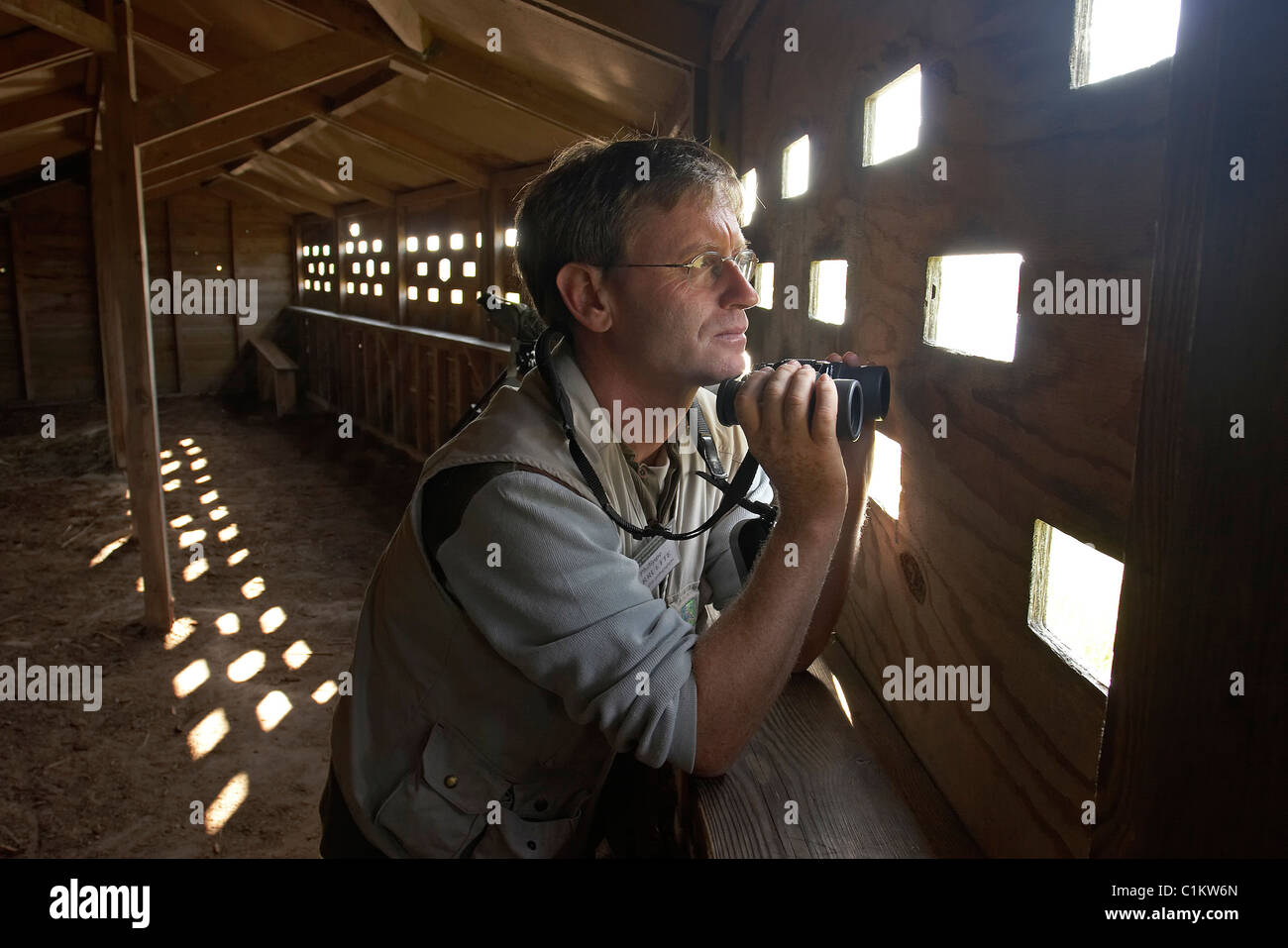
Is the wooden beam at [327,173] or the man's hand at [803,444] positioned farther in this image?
the wooden beam at [327,173]

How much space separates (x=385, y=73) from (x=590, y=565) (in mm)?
5076

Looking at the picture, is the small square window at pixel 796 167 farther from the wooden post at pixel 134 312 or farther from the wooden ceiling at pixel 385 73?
the wooden post at pixel 134 312

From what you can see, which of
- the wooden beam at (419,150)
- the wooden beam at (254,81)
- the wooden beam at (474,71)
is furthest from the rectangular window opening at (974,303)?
the wooden beam at (419,150)

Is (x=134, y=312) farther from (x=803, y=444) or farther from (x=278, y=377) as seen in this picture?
(x=278, y=377)

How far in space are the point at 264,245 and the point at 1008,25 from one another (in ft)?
44.7

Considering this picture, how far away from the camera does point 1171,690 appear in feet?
1.92

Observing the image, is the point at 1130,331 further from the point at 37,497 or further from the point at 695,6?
the point at 37,497

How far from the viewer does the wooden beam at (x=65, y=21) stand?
3.98m

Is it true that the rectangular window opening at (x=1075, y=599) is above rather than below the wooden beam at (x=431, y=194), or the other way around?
below

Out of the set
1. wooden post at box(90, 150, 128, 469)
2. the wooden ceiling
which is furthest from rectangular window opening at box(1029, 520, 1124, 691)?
wooden post at box(90, 150, 128, 469)

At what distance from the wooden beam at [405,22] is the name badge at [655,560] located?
340 cm

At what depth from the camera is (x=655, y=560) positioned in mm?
1372

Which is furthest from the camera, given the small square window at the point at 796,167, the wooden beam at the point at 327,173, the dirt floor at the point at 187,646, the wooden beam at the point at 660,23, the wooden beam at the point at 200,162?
the wooden beam at the point at 327,173

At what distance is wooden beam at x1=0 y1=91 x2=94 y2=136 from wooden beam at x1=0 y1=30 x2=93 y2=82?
1.62 meters
